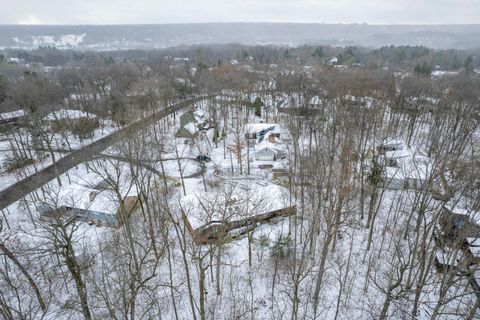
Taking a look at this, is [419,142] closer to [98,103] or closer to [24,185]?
[24,185]

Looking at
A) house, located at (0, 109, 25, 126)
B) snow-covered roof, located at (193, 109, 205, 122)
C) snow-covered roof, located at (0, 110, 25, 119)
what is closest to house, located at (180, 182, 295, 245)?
snow-covered roof, located at (193, 109, 205, 122)

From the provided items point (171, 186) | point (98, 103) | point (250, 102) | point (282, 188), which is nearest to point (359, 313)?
point (282, 188)

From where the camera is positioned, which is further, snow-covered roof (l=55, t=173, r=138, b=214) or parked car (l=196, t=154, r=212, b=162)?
parked car (l=196, t=154, r=212, b=162)

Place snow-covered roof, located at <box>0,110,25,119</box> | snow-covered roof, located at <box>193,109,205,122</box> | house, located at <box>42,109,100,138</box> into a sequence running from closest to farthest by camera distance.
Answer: house, located at <box>42,109,100,138</box> < snow-covered roof, located at <box>0,110,25,119</box> < snow-covered roof, located at <box>193,109,205,122</box>

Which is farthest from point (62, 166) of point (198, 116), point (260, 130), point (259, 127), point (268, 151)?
point (259, 127)

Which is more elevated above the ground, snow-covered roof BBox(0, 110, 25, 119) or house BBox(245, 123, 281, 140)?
snow-covered roof BBox(0, 110, 25, 119)

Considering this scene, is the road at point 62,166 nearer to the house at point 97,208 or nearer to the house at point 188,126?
the house at point 97,208

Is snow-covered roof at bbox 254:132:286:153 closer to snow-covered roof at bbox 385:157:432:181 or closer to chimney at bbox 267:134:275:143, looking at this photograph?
chimney at bbox 267:134:275:143

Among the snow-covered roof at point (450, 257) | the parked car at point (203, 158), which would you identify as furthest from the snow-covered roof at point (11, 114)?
the snow-covered roof at point (450, 257)
